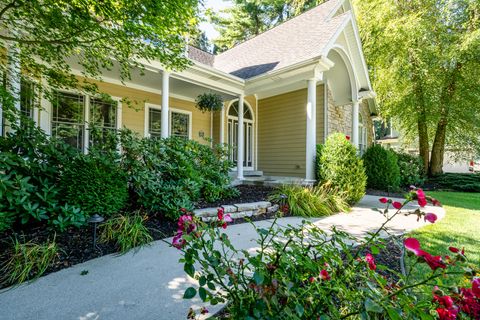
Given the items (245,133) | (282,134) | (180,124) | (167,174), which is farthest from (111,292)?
(245,133)

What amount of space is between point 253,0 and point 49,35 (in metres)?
19.1

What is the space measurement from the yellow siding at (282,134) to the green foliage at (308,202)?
2.98 metres

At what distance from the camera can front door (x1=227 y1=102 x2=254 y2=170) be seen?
941cm

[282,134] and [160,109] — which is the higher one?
[160,109]

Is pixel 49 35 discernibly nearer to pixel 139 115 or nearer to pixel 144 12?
pixel 144 12

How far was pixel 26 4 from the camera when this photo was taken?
8.84 feet

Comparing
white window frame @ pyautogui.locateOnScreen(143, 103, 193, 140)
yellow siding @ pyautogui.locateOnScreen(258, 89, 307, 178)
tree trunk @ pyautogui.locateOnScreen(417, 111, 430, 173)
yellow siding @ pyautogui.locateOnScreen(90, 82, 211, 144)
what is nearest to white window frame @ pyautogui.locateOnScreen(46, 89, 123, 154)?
yellow siding @ pyautogui.locateOnScreen(90, 82, 211, 144)

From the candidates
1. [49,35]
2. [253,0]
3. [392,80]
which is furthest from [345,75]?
[253,0]

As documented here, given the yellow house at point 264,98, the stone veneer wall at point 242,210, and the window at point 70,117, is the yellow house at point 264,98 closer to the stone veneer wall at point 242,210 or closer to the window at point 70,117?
the window at point 70,117

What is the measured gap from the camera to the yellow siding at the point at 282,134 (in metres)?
8.71

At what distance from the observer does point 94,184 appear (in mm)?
3395

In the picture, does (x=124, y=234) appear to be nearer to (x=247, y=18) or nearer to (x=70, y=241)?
(x=70, y=241)

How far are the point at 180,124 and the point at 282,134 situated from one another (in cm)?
372

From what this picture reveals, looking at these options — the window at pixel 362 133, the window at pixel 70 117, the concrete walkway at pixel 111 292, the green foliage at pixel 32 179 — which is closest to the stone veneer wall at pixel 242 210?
the concrete walkway at pixel 111 292
